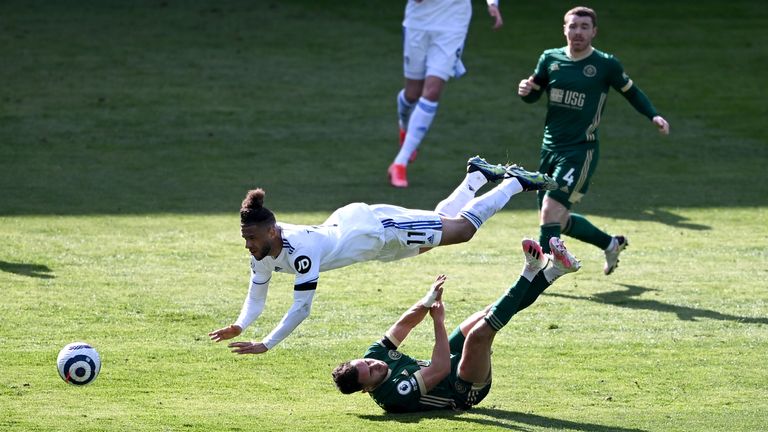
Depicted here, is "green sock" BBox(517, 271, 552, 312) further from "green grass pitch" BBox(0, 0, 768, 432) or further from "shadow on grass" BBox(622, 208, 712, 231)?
"shadow on grass" BBox(622, 208, 712, 231)

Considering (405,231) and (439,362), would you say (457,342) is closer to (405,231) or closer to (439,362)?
(439,362)

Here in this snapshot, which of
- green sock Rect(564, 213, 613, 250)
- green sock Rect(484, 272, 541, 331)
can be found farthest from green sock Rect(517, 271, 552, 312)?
green sock Rect(564, 213, 613, 250)

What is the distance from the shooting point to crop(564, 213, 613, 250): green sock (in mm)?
11719

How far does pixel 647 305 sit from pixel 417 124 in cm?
465

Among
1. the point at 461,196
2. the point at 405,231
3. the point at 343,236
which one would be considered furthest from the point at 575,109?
the point at 343,236

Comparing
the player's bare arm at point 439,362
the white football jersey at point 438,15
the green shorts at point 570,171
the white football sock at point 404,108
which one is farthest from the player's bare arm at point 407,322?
the white football sock at point 404,108

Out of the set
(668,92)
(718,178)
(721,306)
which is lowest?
(721,306)

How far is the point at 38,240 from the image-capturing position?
12.8 meters

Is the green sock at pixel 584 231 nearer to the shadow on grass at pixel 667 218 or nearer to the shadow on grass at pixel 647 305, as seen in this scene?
the shadow on grass at pixel 647 305

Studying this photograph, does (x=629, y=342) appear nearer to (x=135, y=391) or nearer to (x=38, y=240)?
(x=135, y=391)

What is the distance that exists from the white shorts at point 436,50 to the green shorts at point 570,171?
12.6 feet

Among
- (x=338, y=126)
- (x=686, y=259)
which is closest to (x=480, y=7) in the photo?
(x=338, y=126)

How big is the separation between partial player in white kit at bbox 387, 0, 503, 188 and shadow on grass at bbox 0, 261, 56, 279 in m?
4.83

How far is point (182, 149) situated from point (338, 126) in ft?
7.84
